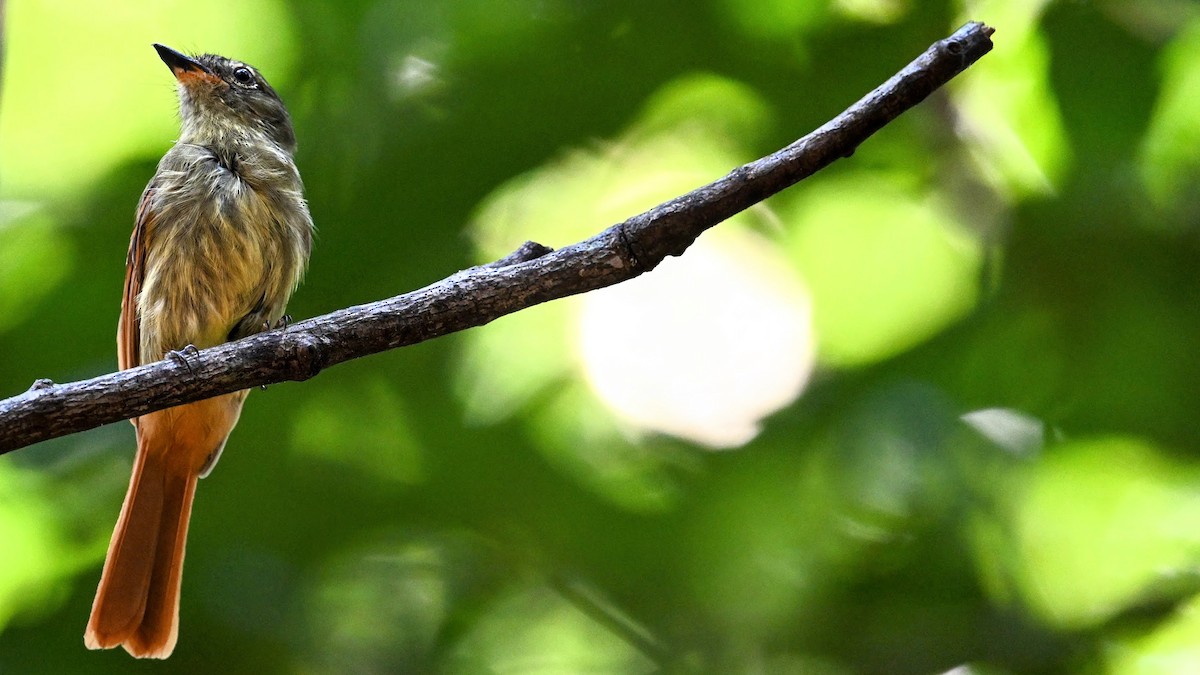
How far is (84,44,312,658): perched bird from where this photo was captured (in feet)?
10.1

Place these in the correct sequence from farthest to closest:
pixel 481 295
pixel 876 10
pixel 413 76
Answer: pixel 413 76, pixel 876 10, pixel 481 295

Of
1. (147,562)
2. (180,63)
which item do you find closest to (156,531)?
(147,562)

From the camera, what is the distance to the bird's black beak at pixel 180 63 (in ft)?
11.5

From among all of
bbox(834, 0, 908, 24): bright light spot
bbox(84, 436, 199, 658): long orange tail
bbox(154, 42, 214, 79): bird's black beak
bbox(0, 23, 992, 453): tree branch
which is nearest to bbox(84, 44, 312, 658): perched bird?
bbox(84, 436, 199, 658): long orange tail

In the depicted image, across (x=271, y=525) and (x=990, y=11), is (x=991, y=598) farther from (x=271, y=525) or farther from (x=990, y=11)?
(x=271, y=525)

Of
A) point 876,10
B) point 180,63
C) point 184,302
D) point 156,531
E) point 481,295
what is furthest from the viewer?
point 876,10

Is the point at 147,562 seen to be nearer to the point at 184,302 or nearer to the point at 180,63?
the point at 184,302

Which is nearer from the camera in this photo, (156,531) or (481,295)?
(481,295)

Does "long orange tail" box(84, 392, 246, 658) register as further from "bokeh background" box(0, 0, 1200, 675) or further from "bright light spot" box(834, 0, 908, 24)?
"bright light spot" box(834, 0, 908, 24)

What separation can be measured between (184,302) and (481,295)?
125cm

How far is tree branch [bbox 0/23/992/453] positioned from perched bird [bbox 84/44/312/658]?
904mm

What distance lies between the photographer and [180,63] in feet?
11.7

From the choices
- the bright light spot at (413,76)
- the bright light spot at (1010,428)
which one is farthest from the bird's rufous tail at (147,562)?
the bright light spot at (1010,428)

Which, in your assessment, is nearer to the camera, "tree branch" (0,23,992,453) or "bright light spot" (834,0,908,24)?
"tree branch" (0,23,992,453)
